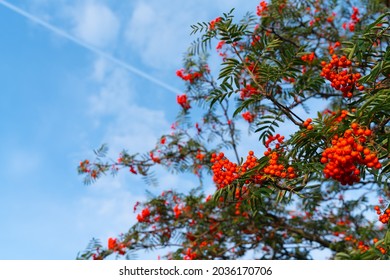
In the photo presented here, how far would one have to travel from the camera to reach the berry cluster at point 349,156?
2404mm

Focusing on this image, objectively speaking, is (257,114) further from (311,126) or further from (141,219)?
(311,126)

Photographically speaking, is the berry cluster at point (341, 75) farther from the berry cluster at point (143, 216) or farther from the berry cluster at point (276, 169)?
the berry cluster at point (143, 216)

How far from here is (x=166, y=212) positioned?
22.7 feet

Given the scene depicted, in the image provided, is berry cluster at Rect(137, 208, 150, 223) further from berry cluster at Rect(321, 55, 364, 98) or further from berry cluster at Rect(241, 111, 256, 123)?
berry cluster at Rect(321, 55, 364, 98)

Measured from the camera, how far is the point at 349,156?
2400mm

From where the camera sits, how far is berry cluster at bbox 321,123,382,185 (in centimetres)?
240

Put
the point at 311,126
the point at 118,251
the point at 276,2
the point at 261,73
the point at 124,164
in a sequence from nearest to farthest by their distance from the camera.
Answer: the point at 311,126, the point at 261,73, the point at 276,2, the point at 118,251, the point at 124,164

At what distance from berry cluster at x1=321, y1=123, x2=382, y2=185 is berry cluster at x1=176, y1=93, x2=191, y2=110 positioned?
193 inches

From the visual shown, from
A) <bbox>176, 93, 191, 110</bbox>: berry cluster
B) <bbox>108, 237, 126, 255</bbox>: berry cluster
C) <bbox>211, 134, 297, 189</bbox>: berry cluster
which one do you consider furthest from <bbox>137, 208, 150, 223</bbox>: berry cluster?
<bbox>211, 134, 297, 189</bbox>: berry cluster

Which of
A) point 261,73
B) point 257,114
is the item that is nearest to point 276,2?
point 257,114

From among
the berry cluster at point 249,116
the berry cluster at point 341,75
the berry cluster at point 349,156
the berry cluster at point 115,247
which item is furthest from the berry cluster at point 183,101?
the berry cluster at point 349,156

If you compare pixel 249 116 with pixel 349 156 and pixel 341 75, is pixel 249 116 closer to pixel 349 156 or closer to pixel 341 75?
pixel 341 75

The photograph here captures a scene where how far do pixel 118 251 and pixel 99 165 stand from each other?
151 centimetres

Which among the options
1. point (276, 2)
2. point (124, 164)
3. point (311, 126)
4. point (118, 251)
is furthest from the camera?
point (124, 164)
